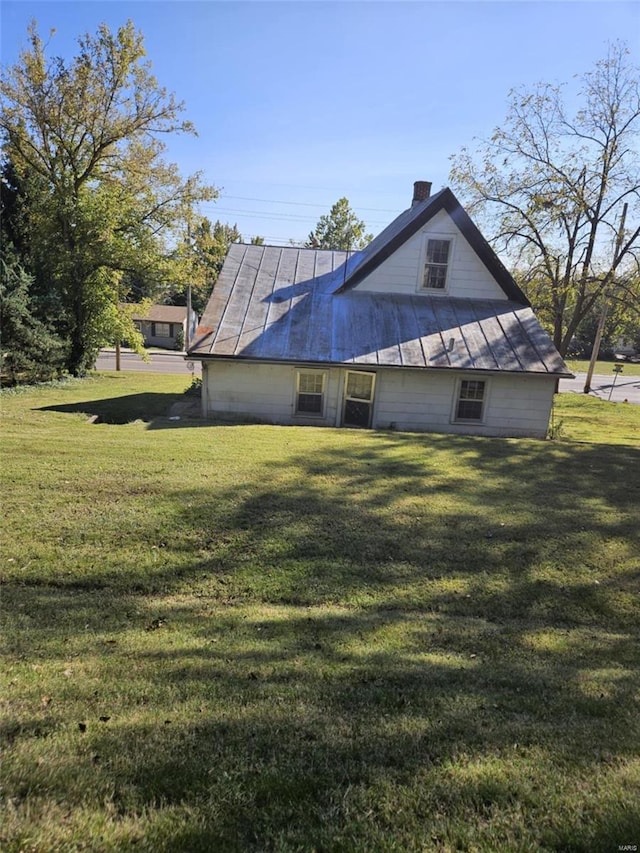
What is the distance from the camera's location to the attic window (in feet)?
52.1

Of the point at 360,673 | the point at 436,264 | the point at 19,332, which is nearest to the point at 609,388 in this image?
the point at 436,264

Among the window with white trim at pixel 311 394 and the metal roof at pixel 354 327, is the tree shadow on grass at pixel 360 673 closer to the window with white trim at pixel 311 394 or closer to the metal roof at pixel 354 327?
the window with white trim at pixel 311 394

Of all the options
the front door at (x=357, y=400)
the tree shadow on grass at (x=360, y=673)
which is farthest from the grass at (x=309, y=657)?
the front door at (x=357, y=400)

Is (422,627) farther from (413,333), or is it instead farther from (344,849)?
(413,333)

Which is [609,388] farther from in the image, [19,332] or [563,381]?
[19,332]

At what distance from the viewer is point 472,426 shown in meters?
14.1

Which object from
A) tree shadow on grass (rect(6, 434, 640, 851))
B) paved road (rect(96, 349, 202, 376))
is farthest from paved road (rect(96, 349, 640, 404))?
tree shadow on grass (rect(6, 434, 640, 851))

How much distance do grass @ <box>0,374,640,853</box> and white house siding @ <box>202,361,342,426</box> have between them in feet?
19.0

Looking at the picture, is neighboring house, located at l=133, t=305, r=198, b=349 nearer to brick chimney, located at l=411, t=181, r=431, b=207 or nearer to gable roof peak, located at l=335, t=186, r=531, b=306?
brick chimney, located at l=411, t=181, r=431, b=207

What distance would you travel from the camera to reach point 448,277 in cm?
1605

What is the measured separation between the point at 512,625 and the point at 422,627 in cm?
82

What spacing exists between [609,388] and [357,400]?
26.7 m

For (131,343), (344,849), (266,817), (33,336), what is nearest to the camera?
(344,849)

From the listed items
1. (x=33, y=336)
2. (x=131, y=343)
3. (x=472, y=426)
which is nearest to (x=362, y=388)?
(x=472, y=426)
